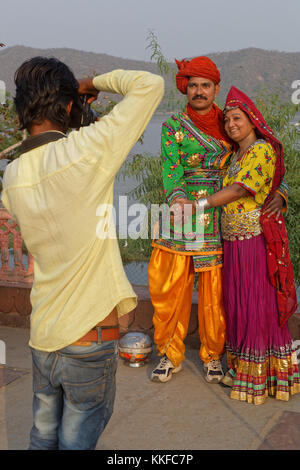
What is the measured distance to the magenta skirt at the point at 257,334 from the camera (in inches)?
121

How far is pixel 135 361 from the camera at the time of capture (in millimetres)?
3600

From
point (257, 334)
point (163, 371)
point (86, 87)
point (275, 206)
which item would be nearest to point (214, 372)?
point (163, 371)

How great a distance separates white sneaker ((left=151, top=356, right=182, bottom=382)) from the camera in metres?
3.38

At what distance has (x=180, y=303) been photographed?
343 centimetres

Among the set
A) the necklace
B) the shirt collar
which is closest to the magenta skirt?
the necklace

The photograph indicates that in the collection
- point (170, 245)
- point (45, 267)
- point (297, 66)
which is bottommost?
point (170, 245)

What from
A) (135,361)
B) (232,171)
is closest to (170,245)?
(232,171)

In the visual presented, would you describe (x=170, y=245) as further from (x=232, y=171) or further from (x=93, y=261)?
(x=93, y=261)

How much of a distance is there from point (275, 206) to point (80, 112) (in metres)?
1.70

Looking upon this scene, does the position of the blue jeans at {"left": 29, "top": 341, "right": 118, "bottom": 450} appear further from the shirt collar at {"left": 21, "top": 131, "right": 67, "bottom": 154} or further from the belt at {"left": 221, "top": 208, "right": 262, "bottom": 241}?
the belt at {"left": 221, "top": 208, "right": 262, "bottom": 241}

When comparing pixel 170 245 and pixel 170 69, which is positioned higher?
pixel 170 69

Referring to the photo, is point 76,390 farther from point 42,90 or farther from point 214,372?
point 214,372

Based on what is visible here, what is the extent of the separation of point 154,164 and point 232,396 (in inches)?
133

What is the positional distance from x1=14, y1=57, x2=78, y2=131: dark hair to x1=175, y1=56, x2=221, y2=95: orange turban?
168 cm
